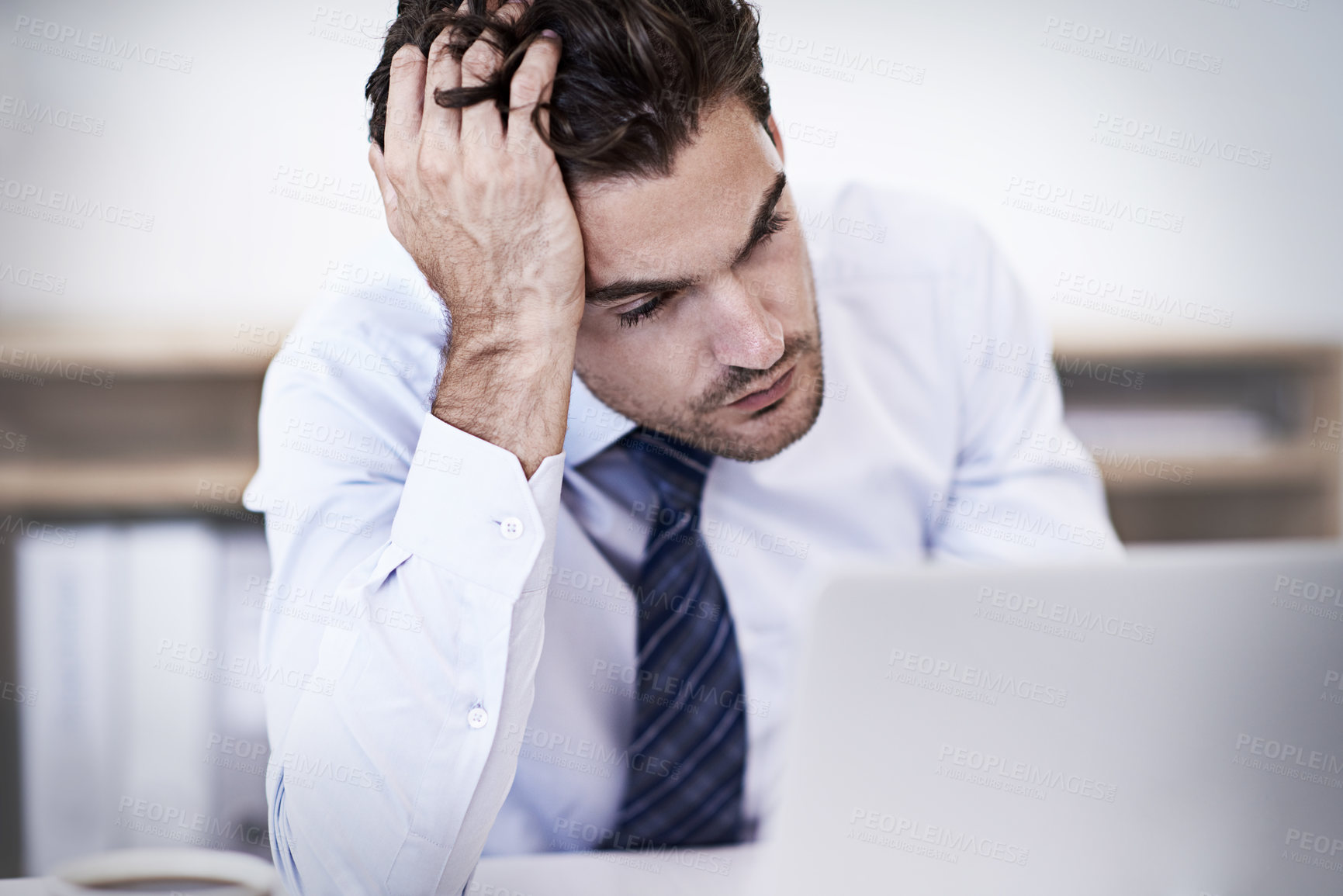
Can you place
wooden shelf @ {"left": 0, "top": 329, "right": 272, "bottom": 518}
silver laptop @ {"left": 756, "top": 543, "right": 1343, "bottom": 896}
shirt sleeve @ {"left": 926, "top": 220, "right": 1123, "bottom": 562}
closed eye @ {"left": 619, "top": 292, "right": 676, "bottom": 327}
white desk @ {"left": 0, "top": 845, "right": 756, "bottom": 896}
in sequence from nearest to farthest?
silver laptop @ {"left": 756, "top": 543, "right": 1343, "bottom": 896}, white desk @ {"left": 0, "top": 845, "right": 756, "bottom": 896}, closed eye @ {"left": 619, "top": 292, "right": 676, "bottom": 327}, shirt sleeve @ {"left": 926, "top": 220, "right": 1123, "bottom": 562}, wooden shelf @ {"left": 0, "top": 329, "right": 272, "bottom": 518}

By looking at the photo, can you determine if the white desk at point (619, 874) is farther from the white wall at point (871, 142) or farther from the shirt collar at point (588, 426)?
the white wall at point (871, 142)

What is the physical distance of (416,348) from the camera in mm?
1085

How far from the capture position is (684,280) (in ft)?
2.99

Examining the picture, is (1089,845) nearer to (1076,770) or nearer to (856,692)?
(1076,770)

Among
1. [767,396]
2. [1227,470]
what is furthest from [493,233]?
[1227,470]

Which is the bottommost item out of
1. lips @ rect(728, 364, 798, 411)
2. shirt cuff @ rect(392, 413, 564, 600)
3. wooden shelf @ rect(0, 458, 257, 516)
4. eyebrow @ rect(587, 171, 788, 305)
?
wooden shelf @ rect(0, 458, 257, 516)

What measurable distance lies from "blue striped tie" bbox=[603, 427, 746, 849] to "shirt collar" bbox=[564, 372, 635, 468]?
0.02 m

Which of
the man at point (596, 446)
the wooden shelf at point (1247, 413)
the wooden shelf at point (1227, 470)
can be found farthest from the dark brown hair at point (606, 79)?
the wooden shelf at point (1227, 470)

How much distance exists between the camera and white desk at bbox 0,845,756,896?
2.74 feet

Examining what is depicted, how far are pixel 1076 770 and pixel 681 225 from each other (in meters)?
0.59

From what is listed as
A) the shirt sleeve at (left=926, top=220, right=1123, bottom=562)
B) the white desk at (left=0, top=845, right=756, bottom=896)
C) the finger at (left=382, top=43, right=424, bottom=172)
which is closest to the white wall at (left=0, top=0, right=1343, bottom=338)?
the shirt sleeve at (left=926, top=220, right=1123, bottom=562)

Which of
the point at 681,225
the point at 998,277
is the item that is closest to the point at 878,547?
the point at 998,277

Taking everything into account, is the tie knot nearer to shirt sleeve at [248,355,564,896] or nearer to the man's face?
the man's face

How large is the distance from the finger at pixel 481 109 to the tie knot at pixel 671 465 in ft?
1.30
